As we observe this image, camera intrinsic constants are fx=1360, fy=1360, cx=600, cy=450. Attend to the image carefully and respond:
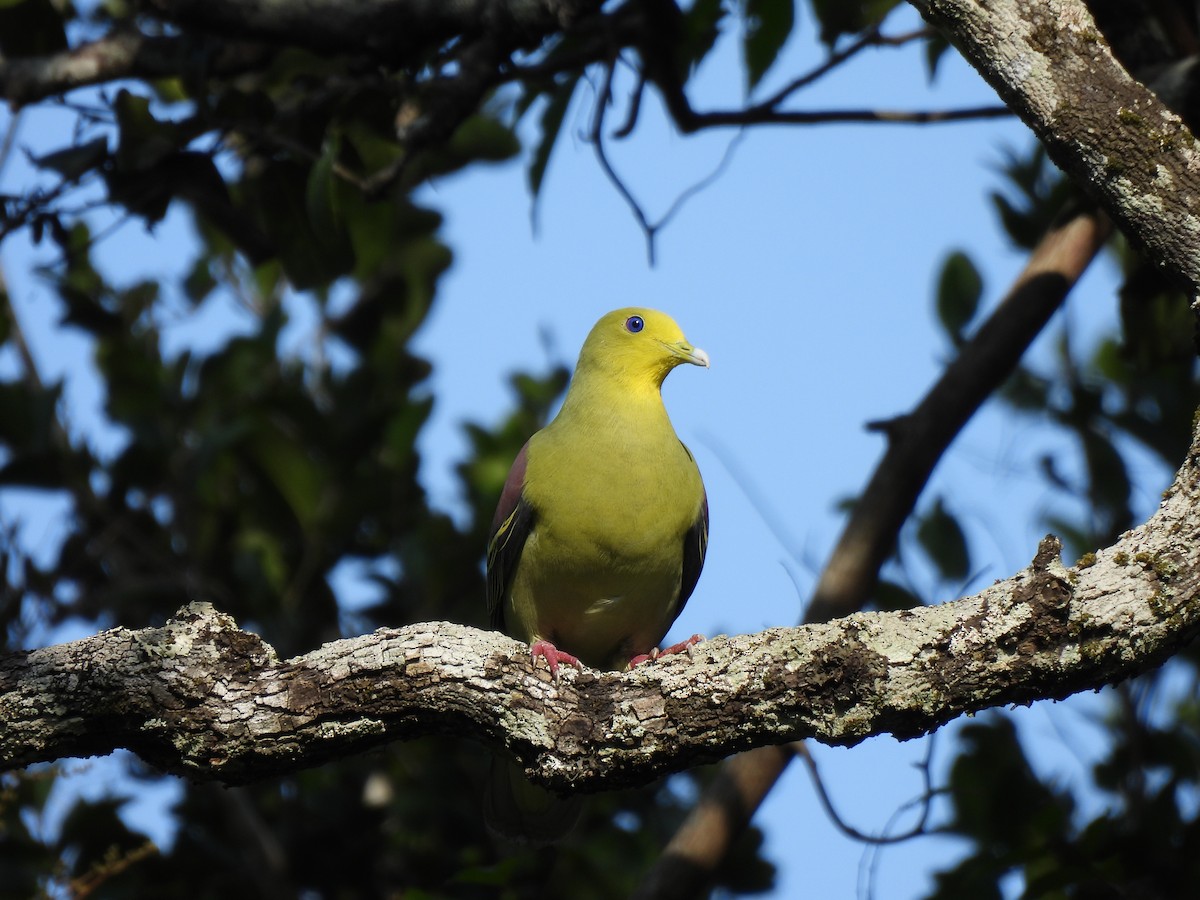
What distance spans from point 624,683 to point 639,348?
204 centimetres

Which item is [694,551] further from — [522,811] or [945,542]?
[945,542]

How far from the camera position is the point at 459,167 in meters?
6.04

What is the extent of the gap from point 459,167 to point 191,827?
119 inches

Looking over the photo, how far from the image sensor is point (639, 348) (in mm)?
4586

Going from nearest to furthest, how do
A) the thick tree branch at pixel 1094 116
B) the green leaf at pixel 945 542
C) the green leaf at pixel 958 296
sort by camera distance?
the thick tree branch at pixel 1094 116
the green leaf at pixel 945 542
the green leaf at pixel 958 296

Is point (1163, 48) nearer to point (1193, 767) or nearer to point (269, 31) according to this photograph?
point (1193, 767)

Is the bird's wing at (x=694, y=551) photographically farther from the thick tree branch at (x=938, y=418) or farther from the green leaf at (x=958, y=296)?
the green leaf at (x=958, y=296)

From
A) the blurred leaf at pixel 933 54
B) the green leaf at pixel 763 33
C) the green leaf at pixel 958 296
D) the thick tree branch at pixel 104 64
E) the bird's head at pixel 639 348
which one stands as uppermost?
the thick tree branch at pixel 104 64

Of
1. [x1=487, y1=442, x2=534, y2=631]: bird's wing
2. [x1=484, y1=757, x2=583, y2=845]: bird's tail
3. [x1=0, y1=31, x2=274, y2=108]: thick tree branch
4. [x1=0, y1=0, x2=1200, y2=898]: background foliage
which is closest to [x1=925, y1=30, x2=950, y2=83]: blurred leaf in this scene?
[x1=0, y1=0, x2=1200, y2=898]: background foliage

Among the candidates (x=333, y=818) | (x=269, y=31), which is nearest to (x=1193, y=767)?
(x=333, y=818)

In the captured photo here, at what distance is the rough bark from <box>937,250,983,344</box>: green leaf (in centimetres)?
297

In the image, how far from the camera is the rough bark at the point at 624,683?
254cm

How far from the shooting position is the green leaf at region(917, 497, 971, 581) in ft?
17.3

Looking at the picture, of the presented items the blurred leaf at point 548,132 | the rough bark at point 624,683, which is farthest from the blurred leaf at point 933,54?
the rough bark at point 624,683
